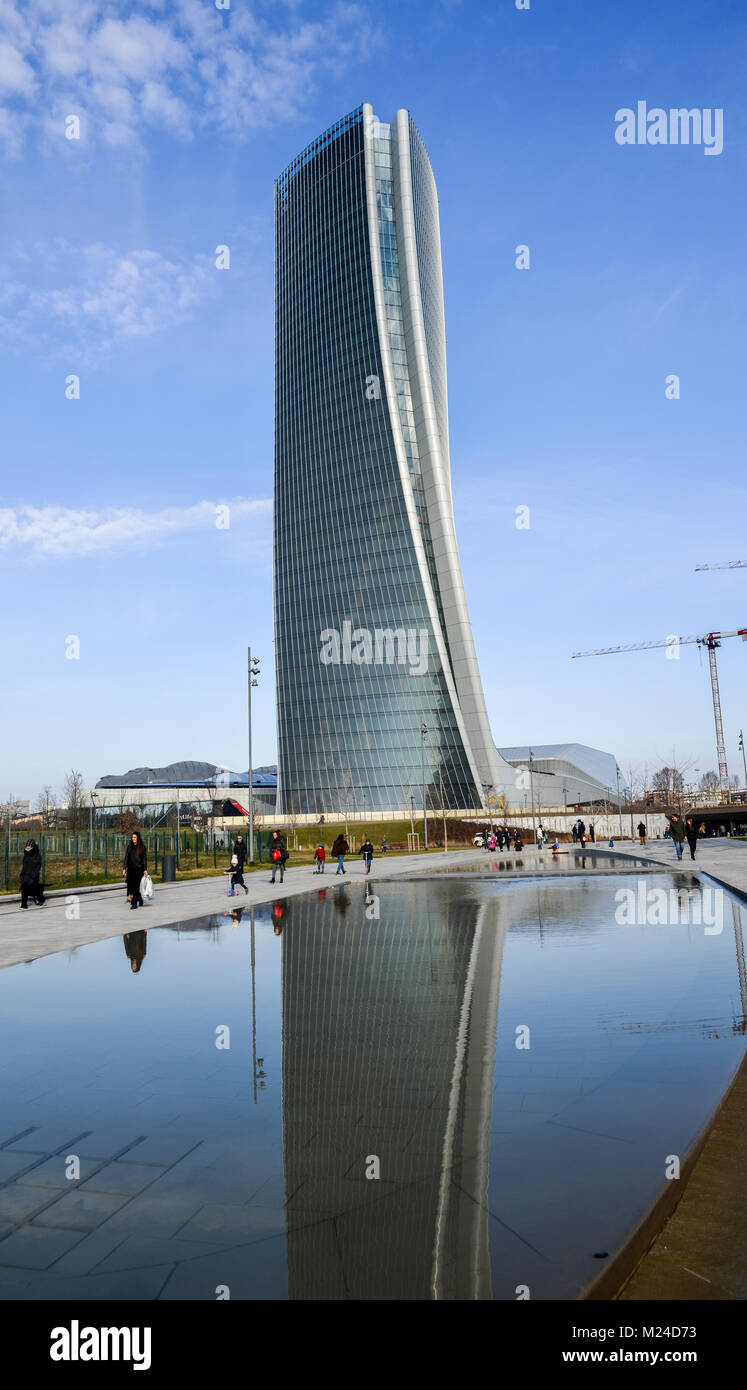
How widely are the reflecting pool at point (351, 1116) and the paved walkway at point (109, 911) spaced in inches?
142

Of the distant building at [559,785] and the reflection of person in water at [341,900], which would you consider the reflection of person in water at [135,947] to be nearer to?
the reflection of person in water at [341,900]

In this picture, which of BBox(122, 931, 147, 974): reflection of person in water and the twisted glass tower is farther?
the twisted glass tower

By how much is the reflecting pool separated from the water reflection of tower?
0.02 metres

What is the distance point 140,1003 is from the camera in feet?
32.9

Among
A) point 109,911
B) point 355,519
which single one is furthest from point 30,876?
point 355,519

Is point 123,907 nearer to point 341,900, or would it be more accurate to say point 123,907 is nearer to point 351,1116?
point 341,900

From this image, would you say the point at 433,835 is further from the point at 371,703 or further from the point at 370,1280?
the point at 370,1280

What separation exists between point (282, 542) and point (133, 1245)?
114 meters

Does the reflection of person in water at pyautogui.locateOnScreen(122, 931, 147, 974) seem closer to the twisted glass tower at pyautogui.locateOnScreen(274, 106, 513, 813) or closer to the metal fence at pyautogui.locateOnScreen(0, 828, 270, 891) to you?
the metal fence at pyautogui.locateOnScreen(0, 828, 270, 891)

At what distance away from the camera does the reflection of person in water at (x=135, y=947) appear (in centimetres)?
1327

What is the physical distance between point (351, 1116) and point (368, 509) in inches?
3925

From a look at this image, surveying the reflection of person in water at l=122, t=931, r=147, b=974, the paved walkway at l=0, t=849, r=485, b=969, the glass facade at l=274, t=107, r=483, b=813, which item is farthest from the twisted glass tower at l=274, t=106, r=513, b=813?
the reflection of person in water at l=122, t=931, r=147, b=974

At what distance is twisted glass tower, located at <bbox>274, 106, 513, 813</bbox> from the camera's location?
95750mm
